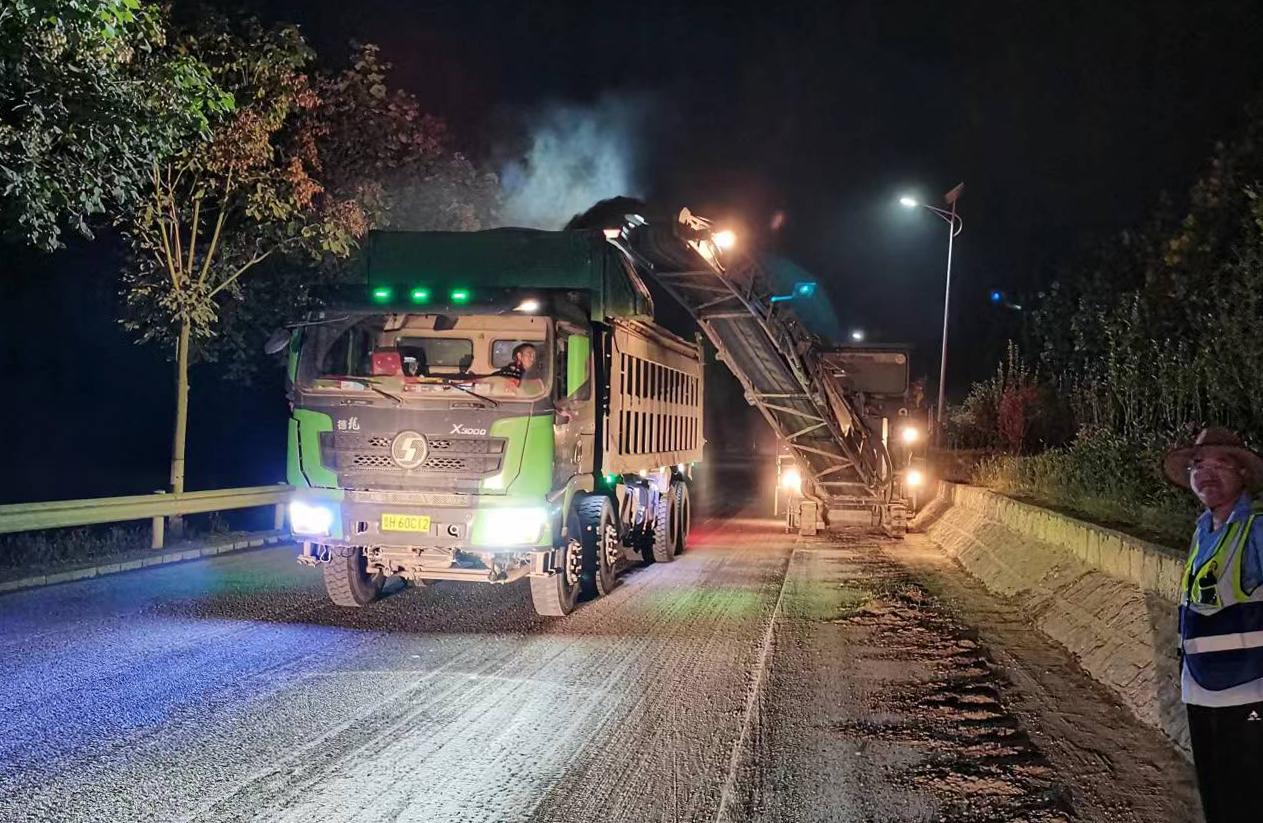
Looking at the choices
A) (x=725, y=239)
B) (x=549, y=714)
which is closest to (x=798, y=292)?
(x=725, y=239)

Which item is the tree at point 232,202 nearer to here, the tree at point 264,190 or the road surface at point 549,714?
the tree at point 264,190

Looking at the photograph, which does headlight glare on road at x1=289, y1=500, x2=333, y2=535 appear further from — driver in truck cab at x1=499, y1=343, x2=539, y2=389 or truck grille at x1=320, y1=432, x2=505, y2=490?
driver in truck cab at x1=499, y1=343, x2=539, y2=389

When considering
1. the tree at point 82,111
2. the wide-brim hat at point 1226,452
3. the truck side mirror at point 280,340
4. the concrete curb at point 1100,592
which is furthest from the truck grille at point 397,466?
the wide-brim hat at point 1226,452

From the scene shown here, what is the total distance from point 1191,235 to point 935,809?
62.7 feet

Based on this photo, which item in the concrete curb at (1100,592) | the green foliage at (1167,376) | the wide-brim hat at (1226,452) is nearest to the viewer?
the wide-brim hat at (1226,452)

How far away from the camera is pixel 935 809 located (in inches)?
190

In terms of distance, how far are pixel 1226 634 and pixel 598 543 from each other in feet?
24.4

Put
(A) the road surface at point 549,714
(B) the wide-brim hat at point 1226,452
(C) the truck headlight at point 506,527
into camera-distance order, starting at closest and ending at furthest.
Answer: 1. (B) the wide-brim hat at point 1226,452
2. (A) the road surface at point 549,714
3. (C) the truck headlight at point 506,527

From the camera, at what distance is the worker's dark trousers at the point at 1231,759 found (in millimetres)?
3588

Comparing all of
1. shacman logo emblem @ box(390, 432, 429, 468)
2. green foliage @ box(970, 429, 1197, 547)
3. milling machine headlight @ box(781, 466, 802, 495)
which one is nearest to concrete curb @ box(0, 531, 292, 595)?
shacman logo emblem @ box(390, 432, 429, 468)

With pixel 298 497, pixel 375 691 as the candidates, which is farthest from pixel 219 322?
pixel 375 691

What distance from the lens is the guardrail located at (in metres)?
11.1

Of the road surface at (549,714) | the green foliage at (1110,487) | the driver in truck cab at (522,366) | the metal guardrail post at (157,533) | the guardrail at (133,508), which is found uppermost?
the driver in truck cab at (522,366)

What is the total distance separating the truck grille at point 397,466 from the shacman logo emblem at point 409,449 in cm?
4
